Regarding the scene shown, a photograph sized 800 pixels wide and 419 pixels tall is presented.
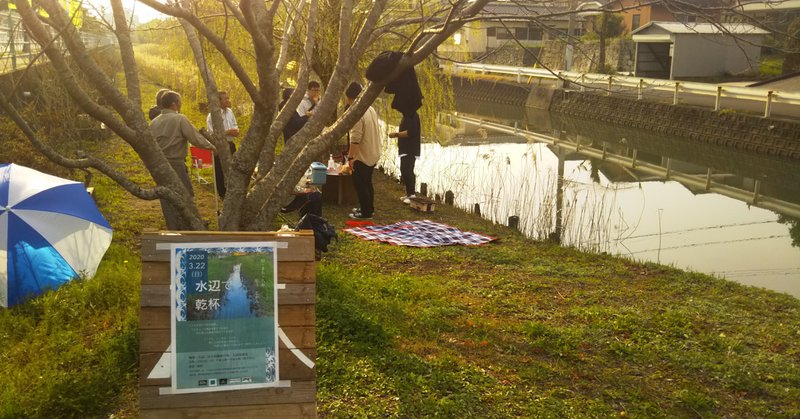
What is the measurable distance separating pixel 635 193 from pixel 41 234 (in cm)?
1109

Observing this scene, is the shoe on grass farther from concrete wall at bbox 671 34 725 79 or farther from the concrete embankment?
concrete wall at bbox 671 34 725 79

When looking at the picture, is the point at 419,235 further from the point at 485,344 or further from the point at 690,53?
the point at 690,53

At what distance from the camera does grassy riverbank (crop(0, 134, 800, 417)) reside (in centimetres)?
432

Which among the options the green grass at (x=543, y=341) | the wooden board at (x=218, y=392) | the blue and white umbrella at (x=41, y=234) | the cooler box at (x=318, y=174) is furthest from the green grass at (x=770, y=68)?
the wooden board at (x=218, y=392)

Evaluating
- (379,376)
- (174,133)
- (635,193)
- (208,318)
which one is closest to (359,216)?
(174,133)

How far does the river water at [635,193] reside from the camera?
9961 millimetres

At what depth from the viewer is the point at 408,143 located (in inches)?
396

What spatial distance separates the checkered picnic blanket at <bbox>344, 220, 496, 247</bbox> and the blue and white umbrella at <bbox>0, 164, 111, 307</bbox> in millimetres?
3049

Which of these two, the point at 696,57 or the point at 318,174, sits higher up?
the point at 696,57

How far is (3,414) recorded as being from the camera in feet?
13.0

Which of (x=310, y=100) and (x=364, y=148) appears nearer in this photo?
(x=364, y=148)

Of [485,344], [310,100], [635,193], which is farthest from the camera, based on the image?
[635,193]

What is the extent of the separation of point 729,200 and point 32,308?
1223 cm

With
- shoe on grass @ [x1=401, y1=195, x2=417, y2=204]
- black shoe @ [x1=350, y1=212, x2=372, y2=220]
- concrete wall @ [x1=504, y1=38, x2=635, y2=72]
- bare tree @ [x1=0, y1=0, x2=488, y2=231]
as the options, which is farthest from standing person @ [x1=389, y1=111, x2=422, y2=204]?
concrete wall @ [x1=504, y1=38, x2=635, y2=72]
